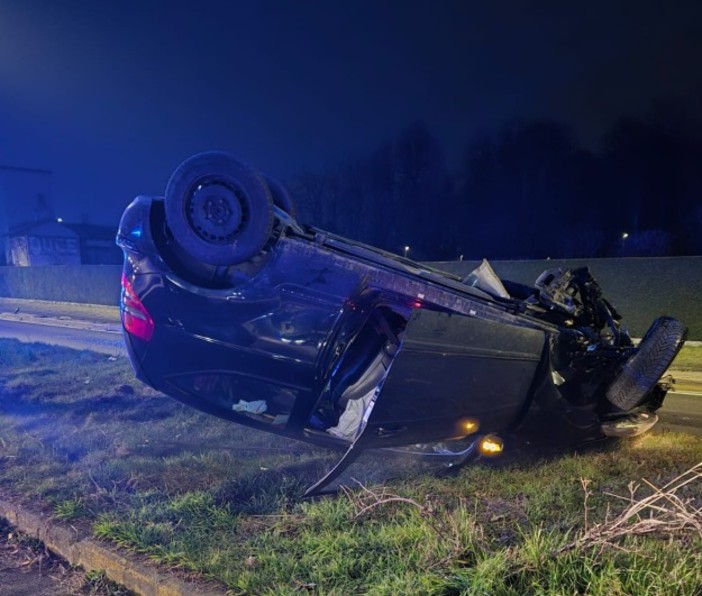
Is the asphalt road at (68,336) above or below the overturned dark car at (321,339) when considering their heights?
below

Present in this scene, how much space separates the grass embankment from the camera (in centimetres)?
240

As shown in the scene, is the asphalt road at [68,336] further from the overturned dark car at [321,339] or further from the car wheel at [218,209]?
the car wheel at [218,209]

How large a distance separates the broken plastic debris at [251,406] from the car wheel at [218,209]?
99cm

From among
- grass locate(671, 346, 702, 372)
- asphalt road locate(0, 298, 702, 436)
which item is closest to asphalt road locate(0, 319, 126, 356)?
asphalt road locate(0, 298, 702, 436)

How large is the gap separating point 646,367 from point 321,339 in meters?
2.47

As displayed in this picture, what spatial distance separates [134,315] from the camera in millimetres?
3812

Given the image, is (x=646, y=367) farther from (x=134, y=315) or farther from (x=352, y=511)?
(x=134, y=315)

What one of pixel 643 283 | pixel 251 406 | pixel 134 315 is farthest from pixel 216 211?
pixel 643 283

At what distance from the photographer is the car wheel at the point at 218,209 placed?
345 centimetres

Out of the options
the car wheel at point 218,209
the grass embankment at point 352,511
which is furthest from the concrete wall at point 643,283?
the car wheel at point 218,209

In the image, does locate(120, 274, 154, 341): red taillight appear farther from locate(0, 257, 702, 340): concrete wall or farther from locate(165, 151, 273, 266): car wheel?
locate(0, 257, 702, 340): concrete wall

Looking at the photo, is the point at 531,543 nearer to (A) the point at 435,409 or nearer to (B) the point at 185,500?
(A) the point at 435,409

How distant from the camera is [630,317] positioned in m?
15.4

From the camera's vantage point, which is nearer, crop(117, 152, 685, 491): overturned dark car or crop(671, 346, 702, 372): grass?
crop(117, 152, 685, 491): overturned dark car
